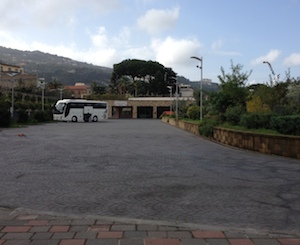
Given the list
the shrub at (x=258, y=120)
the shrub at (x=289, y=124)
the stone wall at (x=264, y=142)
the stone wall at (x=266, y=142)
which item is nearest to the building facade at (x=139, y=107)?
the shrub at (x=258, y=120)

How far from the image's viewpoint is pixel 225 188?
23.2ft

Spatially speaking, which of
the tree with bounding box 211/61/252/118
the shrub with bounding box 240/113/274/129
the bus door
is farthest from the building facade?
the shrub with bounding box 240/113/274/129

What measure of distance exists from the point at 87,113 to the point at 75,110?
6.69 feet

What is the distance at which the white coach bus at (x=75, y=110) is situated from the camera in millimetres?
50344

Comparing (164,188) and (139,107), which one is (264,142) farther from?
(139,107)

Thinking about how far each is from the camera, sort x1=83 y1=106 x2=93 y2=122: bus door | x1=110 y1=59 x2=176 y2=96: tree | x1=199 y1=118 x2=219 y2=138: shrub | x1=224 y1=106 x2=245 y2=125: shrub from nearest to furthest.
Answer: x1=224 y1=106 x2=245 y2=125: shrub, x1=199 y1=118 x2=219 y2=138: shrub, x1=83 y1=106 x2=93 y2=122: bus door, x1=110 y1=59 x2=176 y2=96: tree

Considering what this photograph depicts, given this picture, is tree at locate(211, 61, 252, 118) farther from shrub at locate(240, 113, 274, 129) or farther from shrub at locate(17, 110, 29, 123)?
shrub at locate(17, 110, 29, 123)

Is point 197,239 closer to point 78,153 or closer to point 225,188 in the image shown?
point 225,188

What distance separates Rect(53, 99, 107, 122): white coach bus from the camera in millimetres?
50344

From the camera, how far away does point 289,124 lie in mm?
12273

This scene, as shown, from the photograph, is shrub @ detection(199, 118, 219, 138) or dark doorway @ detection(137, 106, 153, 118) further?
dark doorway @ detection(137, 106, 153, 118)

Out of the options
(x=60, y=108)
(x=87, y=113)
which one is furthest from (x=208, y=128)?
(x=60, y=108)

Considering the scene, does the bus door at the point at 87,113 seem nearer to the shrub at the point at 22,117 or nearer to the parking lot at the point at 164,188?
the shrub at the point at 22,117

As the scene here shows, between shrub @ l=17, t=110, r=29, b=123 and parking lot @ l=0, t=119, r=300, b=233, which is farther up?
shrub @ l=17, t=110, r=29, b=123
